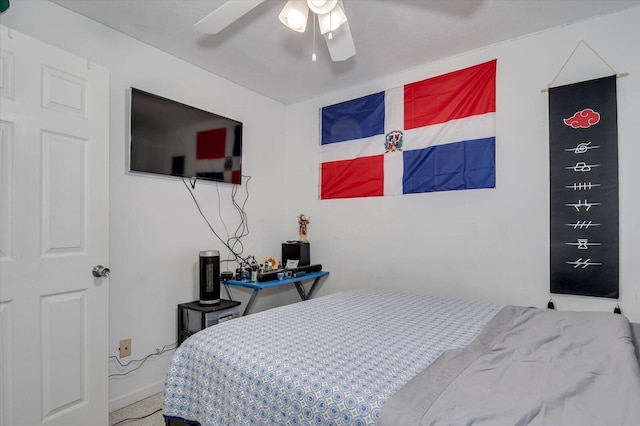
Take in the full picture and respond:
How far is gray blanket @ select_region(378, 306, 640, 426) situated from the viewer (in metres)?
0.81

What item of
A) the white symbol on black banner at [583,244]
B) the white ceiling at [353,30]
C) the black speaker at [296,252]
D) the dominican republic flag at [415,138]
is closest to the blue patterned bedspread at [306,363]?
the white symbol on black banner at [583,244]

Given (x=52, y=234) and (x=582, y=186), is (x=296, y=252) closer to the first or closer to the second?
(x=52, y=234)

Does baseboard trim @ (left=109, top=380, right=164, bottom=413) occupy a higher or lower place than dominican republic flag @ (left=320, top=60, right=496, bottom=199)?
lower

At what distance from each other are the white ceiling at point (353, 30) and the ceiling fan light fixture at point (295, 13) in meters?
0.43

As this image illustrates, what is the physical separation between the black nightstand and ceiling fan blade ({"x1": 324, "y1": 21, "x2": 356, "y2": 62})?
1.90 m

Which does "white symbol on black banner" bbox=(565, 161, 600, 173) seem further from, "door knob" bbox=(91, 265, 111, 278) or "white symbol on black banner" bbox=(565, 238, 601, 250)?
"door knob" bbox=(91, 265, 111, 278)

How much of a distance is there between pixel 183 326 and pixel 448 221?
2.22m

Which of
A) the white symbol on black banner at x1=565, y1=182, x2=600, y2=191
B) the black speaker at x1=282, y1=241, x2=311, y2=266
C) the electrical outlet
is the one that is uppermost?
the white symbol on black banner at x1=565, y1=182, x2=600, y2=191

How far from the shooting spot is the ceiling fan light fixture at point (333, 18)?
164 centimetres

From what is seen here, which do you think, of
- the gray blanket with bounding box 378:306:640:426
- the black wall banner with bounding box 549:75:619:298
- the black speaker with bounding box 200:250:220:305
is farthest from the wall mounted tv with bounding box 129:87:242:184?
the black wall banner with bounding box 549:75:619:298

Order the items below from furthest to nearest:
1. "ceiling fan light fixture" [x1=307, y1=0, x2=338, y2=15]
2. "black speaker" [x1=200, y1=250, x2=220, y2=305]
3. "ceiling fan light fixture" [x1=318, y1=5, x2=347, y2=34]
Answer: "black speaker" [x1=200, y1=250, x2=220, y2=305], "ceiling fan light fixture" [x1=318, y1=5, x2=347, y2=34], "ceiling fan light fixture" [x1=307, y1=0, x2=338, y2=15]

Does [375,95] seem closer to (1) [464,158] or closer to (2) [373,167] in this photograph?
(2) [373,167]

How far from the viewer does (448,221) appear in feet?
8.67

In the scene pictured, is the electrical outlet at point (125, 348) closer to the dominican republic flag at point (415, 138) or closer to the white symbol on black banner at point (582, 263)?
the dominican republic flag at point (415, 138)
